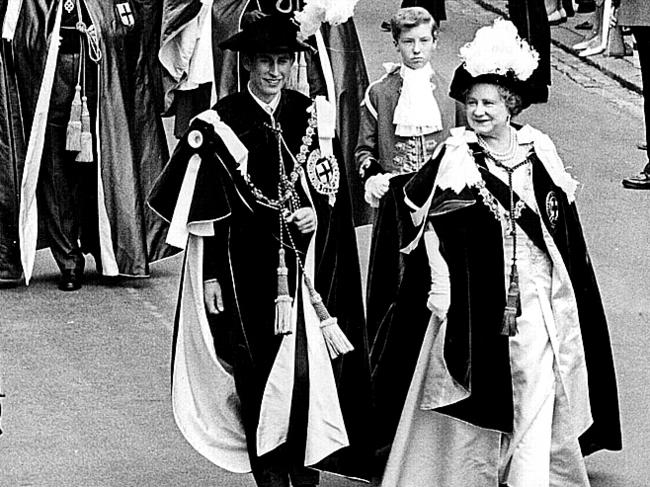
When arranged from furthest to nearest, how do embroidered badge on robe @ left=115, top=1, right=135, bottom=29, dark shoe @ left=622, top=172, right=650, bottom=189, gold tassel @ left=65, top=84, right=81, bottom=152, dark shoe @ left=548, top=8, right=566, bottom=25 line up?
dark shoe @ left=548, top=8, right=566, bottom=25
dark shoe @ left=622, top=172, right=650, bottom=189
embroidered badge on robe @ left=115, top=1, right=135, bottom=29
gold tassel @ left=65, top=84, right=81, bottom=152

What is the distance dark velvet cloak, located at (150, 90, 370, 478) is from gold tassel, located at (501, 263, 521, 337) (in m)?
0.68

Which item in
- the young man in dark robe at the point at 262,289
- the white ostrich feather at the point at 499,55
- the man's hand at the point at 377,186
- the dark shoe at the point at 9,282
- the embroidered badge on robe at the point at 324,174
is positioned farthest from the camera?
the dark shoe at the point at 9,282

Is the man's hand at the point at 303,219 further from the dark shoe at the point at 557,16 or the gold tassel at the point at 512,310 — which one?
the dark shoe at the point at 557,16

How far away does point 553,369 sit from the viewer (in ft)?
22.8

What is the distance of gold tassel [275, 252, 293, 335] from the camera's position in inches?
274

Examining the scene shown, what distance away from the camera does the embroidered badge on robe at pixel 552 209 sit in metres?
7.03

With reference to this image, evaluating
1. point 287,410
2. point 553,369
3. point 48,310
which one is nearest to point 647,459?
point 553,369

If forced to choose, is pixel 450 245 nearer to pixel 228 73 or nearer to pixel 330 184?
pixel 330 184

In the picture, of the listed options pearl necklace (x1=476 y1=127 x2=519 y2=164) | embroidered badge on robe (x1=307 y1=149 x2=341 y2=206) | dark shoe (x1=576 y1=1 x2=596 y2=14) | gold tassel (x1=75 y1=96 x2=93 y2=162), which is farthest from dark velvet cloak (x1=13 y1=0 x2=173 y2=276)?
dark shoe (x1=576 y1=1 x2=596 y2=14)

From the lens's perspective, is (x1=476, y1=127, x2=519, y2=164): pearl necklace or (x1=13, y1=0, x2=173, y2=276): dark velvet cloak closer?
(x1=476, y1=127, x2=519, y2=164): pearl necklace

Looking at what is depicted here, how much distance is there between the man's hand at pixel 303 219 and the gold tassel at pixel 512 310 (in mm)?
802

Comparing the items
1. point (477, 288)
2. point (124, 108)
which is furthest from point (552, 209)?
point (124, 108)

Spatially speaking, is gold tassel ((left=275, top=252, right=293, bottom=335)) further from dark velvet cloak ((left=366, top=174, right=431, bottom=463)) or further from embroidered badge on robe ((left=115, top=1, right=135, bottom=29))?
embroidered badge on robe ((left=115, top=1, right=135, bottom=29))

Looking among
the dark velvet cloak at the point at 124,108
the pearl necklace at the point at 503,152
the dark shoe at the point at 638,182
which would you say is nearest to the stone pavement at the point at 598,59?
the dark shoe at the point at 638,182
